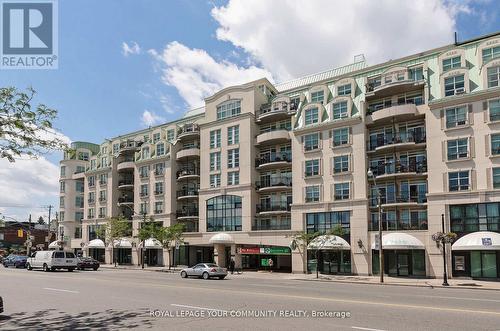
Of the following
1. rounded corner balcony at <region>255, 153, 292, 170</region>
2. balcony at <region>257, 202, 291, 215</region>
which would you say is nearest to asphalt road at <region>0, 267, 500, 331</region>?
balcony at <region>257, 202, 291, 215</region>

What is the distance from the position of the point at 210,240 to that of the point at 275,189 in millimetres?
9737

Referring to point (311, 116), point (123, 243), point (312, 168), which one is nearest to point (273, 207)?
point (312, 168)

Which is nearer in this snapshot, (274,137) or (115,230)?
(274,137)

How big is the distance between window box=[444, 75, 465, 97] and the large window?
983 inches

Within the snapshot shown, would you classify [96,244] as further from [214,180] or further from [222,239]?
[222,239]

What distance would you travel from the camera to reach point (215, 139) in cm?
5591

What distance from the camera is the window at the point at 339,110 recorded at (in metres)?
45.0

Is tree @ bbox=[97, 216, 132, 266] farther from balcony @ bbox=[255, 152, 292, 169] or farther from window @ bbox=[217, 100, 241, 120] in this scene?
balcony @ bbox=[255, 152, 292, 169]

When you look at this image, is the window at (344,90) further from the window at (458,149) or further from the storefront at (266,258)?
the storefront at (266,258)

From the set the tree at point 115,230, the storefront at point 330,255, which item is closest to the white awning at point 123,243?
the tree at point 115,230

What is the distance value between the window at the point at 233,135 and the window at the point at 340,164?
43.5 ft

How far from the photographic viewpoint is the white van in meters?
41.3

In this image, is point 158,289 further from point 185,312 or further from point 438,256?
point 438,256

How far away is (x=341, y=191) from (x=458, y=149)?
11317mm
